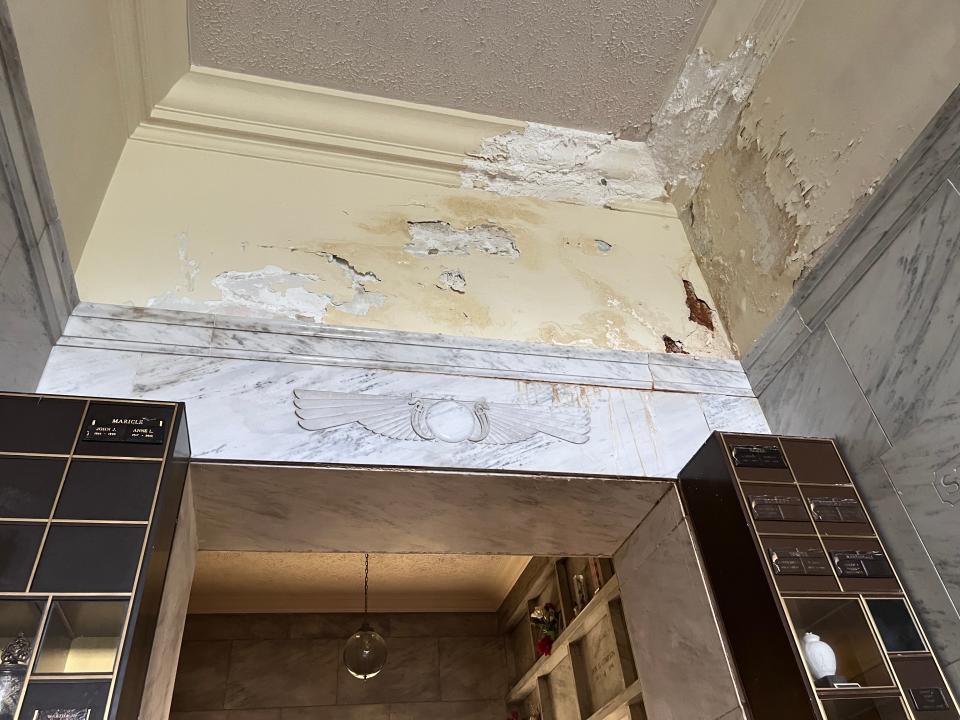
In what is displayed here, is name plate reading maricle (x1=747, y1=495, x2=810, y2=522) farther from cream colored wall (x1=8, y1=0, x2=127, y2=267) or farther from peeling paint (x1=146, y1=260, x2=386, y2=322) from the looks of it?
cream colored wall (x1=8, y1=0, x2=127, y2=267)

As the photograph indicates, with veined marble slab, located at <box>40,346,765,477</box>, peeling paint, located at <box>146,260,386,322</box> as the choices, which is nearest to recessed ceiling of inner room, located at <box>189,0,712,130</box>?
peeling paint, located at <box>146,260,386,322</box>

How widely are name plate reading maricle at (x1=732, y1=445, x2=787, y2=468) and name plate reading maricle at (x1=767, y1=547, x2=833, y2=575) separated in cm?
23

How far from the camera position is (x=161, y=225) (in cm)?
229

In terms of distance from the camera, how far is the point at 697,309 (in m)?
2.61

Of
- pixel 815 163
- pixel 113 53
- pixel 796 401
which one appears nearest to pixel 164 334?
pixel 113 53

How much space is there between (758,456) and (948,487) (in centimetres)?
42

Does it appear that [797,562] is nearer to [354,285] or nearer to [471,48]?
[354,285]

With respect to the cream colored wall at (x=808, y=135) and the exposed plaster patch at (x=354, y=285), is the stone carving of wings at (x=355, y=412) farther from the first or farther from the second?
the cream colored wall at (x=808, y=135)

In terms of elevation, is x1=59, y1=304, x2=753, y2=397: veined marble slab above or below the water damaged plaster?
below

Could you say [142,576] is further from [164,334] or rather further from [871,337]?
[871,337]

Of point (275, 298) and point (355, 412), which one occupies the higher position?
point (275, 298)

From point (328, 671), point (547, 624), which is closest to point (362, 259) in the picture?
point (547, 624)

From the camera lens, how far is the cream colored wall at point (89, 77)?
1.73 metres

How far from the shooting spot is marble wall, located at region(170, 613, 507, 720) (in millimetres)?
4336
